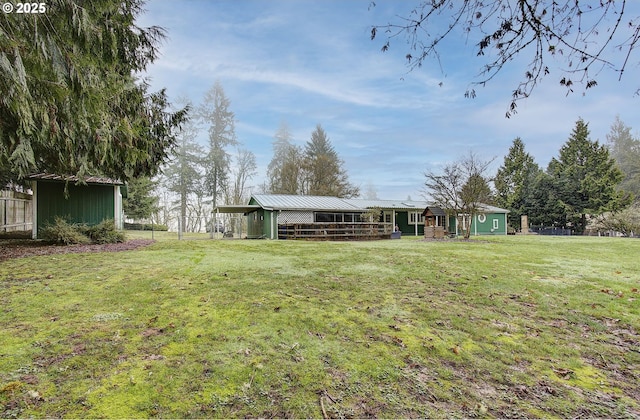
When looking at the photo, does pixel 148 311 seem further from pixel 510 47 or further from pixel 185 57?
pixel 185 57

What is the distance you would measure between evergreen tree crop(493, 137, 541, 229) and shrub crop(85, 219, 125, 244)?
35574mm

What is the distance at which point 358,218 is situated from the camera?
23203 mm

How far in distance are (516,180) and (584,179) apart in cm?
584

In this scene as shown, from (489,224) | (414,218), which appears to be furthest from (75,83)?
(489,224)

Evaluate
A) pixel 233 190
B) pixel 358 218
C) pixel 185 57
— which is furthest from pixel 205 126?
pixel 185 57

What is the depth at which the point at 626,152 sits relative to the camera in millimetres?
42719

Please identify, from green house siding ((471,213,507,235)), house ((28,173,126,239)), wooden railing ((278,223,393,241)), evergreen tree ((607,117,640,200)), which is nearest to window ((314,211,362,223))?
wooden railing ((278,223,393,241))

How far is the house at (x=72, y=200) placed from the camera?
39.7 feet

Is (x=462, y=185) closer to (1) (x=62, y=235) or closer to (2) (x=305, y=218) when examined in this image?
(2) (x=305, y=218)

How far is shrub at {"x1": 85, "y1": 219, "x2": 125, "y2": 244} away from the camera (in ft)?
37.0

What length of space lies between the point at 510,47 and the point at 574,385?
3170 millimetres

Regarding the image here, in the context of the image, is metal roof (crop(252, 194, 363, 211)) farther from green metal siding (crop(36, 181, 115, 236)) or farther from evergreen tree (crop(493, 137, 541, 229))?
evergreen tree (crop(493, 137, 541, 229))

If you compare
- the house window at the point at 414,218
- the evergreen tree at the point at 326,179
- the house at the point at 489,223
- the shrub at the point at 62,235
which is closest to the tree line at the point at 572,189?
the house at the point at 489,223

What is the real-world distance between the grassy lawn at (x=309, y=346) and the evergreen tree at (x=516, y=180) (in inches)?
A: 1279
